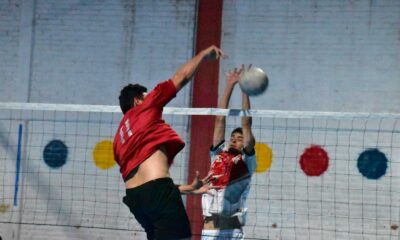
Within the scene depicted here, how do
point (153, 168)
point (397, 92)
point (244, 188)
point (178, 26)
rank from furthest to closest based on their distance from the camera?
point (178, 26)
point (397, 92)
point (244, 188)
point (153, 168)

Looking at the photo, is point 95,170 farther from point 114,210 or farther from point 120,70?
point 120,70

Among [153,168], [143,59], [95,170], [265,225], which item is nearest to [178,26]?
[143,59]

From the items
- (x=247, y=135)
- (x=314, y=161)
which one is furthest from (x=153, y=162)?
(x=314, y=161)

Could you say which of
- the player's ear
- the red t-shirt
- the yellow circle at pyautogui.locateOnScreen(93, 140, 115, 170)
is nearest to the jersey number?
the red t-shirt

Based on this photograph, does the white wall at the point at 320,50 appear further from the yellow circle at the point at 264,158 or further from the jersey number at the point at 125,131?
the jersey number at the point at 125,131

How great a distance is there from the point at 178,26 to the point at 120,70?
1.05m

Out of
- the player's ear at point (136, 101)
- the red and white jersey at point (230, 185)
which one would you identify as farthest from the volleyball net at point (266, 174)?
the player's ear at point (136, 101)

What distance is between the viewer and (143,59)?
1045 cm

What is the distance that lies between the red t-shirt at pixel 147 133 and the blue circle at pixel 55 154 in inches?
201

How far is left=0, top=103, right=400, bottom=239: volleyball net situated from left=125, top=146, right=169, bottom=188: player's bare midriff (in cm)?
362

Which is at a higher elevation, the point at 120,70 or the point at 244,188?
the point at 120,70

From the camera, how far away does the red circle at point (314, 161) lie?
387 inches

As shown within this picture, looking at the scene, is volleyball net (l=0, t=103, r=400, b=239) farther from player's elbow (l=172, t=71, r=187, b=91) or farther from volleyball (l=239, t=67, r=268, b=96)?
player's elbow (l=172, t=71, r=187, b=91)

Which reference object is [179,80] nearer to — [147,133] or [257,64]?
[147,133]
